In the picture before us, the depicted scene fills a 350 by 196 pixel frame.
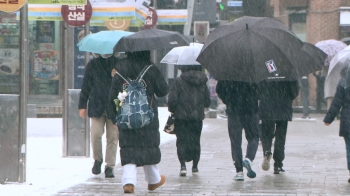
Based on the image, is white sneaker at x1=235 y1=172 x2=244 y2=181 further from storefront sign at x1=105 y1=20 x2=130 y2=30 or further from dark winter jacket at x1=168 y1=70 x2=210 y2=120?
storefront sign at x1=105 y1=20 x2=130 y2=30

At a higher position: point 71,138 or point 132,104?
point 132,104

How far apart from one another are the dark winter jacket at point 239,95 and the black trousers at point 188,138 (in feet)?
3.11

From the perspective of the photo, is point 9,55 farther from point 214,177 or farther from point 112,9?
point 112,9

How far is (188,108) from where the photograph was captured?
457 inches

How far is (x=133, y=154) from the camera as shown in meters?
9.48

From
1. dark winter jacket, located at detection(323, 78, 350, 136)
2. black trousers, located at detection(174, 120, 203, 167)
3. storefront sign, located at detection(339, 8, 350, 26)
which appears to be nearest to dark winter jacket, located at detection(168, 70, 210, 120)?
black trousers, located at detection(174, 120, 203, 167)

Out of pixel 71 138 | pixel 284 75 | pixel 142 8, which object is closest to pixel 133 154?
pixel 284 75

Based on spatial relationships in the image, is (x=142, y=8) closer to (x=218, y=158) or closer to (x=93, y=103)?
(x=218, y=158)

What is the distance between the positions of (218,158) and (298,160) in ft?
4.03

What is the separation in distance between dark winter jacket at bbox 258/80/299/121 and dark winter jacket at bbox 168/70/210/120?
2.64 ft

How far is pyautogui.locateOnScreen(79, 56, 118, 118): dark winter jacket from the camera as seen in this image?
36.7ft

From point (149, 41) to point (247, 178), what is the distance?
2.56 meters

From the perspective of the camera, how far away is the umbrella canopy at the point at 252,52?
10.4m

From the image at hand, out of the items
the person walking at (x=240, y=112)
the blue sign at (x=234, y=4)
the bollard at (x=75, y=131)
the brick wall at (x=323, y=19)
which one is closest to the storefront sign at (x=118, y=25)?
the bollard at (x=75, y=131)
